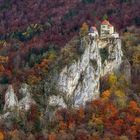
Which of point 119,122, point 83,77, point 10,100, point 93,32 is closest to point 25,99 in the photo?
point 10,100

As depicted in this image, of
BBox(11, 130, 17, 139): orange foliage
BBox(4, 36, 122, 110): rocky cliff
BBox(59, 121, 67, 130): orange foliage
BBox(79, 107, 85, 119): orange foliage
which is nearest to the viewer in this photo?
BBox(11, 130, 17, 139): orange foliage

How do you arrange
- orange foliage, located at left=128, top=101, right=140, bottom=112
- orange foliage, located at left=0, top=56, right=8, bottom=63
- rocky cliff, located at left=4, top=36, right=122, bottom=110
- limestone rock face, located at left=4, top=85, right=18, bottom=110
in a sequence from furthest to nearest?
1. orange foliage, located at left=0, top=56, right=8, bottom=63
2. rocky cliff, located at left=4, top=36, right=122, bottom=110
3. limestone rock face, located at left=4, top=85, right=18, bottom=110
4. orange foliage, located at left=128, top=101, right=140, bottom=112

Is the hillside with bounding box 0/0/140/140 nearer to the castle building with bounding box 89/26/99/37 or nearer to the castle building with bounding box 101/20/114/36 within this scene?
the castle building with bounding box 101/20/114/36

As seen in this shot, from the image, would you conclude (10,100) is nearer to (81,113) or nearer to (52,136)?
(52,136)

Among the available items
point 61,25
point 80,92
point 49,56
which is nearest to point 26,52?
point 49,56

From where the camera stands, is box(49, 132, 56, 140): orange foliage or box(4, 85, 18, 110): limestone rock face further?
box(4, 85, 18, 110): limestone rock face

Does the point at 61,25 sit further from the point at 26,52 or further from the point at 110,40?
the point at 110,40

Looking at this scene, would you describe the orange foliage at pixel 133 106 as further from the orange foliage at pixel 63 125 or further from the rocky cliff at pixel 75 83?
the orange foliage at pixel 63 125

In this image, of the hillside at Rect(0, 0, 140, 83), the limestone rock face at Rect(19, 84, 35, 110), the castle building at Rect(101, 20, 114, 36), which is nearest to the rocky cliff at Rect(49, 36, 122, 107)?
the limestone rock face at Rect(19, 84, 35, 110)

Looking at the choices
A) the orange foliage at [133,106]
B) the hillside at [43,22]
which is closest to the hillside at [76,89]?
the orange foliage at [133,106]
